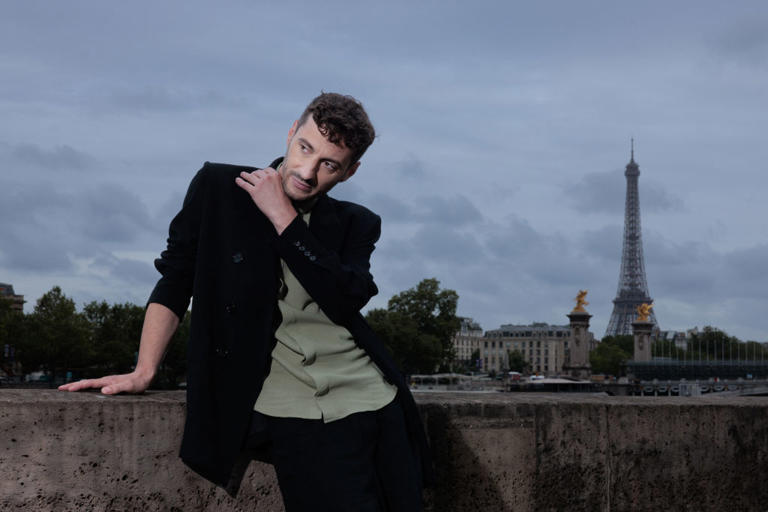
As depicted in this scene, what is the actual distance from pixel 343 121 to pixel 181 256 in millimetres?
715

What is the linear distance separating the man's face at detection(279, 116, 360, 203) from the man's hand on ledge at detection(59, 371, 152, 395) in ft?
3.22

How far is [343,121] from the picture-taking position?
9.61ft

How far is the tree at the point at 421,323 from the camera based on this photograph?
7756cm

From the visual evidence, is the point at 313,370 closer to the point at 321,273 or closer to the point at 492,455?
the point at 321,273

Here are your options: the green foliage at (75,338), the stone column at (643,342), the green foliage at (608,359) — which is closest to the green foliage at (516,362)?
the green foliage at (608,359)

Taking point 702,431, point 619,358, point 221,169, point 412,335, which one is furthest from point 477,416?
point 619,358

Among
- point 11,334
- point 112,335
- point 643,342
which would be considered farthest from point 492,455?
point 643,342

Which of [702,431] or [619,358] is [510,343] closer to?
[619,358]

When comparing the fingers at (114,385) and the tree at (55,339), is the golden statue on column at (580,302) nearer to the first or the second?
the tree at (55,339)

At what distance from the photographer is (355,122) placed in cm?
295

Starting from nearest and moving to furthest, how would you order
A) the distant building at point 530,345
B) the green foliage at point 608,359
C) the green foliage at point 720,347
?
the green foliage at point 720,347, the green foliage at point 608,359, the distant building at point 530,345

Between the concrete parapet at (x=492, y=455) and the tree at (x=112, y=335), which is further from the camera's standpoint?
the tree at (x=112, y=335)

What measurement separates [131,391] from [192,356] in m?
0.66

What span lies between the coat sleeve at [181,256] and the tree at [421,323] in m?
73.9
